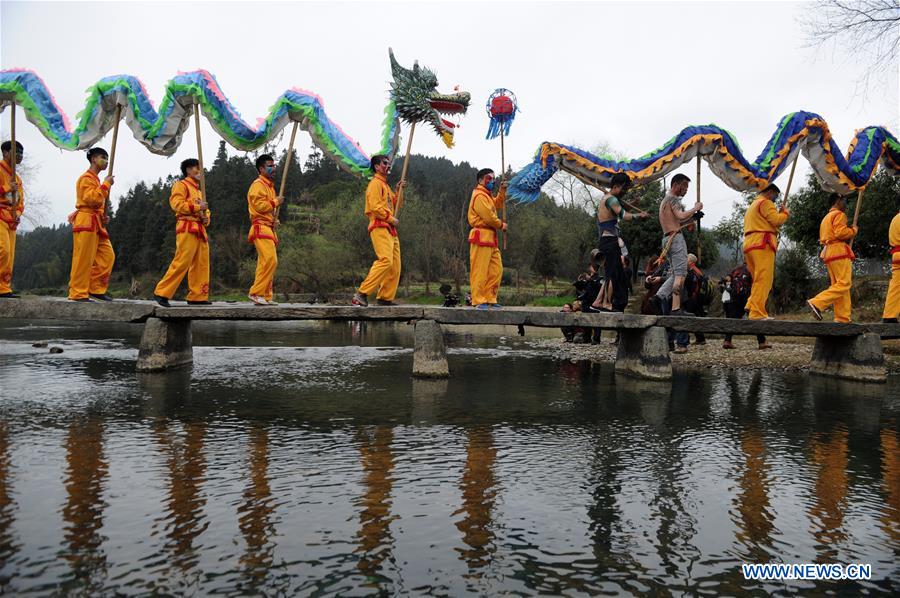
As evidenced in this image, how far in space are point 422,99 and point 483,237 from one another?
2.58 meters

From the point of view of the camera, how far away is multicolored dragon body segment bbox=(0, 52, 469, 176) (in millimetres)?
9062

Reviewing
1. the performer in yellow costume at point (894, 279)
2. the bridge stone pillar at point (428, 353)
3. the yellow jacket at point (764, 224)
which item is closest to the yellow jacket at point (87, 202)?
the bridge stone pillar at point (428, 353)

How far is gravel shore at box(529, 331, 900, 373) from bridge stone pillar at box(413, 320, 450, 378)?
3.71 meters

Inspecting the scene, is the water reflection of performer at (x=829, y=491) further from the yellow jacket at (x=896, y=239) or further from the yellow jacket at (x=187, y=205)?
the yellow jacket at (x=187, y=205)

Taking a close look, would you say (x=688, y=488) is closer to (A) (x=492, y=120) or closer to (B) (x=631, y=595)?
(B) (x=631, y=595)

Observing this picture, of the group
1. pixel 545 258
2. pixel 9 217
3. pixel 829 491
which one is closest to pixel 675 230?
pixel 829 491

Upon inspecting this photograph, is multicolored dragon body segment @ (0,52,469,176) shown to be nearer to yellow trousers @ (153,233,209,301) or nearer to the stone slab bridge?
yellow trousers @ (153,233,209,301)

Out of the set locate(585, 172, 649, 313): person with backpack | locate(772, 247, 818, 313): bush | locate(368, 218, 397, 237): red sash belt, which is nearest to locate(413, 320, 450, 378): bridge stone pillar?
locate(368, 218, 397, 237): red sash belt

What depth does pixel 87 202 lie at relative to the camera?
27.2 feet

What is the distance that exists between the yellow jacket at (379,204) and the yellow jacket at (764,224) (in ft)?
17.4

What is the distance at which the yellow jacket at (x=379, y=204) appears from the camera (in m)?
8.73

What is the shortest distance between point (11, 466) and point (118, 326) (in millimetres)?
16929

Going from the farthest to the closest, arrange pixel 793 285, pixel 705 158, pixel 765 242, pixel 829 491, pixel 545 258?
pixel 545 258
pixel 793 285
pixel 705 158
pixel 765 242
pixel 829 491

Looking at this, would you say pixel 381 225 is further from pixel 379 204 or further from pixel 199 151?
pixel 199 151
